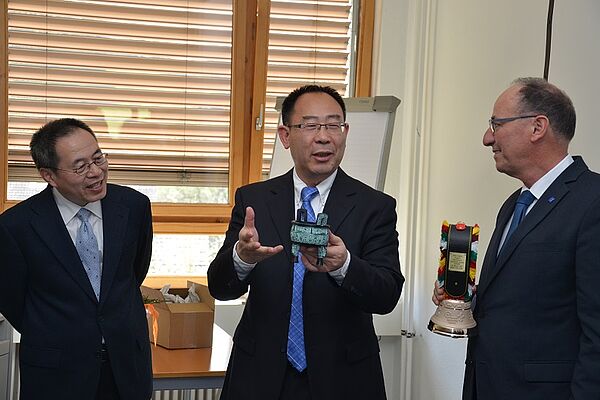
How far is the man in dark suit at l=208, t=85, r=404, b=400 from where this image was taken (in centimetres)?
216

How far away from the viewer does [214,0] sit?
4.64 m

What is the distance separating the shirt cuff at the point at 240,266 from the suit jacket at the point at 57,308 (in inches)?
23.3

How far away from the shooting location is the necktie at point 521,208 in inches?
87.7

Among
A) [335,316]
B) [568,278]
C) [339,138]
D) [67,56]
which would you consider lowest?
[335,316]

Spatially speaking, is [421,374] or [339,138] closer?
[339,138]

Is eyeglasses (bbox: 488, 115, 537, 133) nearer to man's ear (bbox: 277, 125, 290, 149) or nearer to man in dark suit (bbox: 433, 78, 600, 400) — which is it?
man in dark suit (bbox: 433, 78, 600, 400)

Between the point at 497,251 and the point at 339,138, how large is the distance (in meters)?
0.57

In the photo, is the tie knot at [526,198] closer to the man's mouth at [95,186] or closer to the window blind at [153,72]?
the man's mouth at [95,186]

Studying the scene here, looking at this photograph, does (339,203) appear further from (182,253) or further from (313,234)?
(182,253)

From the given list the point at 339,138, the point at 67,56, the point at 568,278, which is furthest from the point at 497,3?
the point at 67,56

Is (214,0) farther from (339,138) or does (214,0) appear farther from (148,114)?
(339,138)

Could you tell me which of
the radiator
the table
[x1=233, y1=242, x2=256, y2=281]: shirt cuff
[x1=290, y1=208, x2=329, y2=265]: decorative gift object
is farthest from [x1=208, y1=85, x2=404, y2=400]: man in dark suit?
the radiator

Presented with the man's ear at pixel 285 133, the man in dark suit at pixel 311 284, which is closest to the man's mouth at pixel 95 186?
the man in dark suit at pixel 311 284

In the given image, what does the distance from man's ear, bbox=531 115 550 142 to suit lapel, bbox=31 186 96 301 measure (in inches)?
56.7
